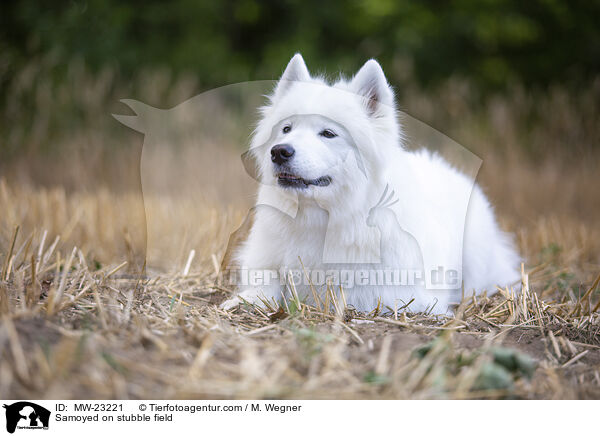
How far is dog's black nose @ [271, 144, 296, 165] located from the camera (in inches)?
93.6

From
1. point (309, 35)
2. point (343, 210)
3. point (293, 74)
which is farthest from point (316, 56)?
point (343, 210)

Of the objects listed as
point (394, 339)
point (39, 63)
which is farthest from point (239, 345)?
point (39, 63)

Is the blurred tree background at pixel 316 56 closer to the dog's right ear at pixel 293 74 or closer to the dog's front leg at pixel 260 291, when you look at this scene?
the dog's right ear at pixel 293 74

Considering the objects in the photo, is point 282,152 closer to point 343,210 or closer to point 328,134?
point 328,134

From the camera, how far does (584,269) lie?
154 inches

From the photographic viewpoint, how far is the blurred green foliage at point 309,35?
26.4 feet

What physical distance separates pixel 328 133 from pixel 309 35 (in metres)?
6.89

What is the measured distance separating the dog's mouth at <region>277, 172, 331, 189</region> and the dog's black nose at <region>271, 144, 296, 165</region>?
9 centimetres

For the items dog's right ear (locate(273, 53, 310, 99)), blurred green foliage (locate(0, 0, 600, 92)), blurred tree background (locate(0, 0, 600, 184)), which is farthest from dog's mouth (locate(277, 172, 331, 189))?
blurred green foliage (locate(0, 0, 600, 92))

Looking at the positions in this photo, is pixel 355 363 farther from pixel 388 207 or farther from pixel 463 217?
pixel 463 217
